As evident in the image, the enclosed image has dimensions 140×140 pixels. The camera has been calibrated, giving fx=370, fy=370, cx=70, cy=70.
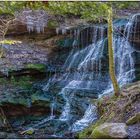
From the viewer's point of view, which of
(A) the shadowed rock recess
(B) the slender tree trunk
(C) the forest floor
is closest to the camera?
(C) the forest floor

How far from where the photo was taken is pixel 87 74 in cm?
1523

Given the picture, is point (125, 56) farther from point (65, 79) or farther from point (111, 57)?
point (111, 57)

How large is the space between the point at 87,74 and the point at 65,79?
36.6 inches

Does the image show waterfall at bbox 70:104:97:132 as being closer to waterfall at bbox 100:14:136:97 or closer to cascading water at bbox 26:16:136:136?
cascading water at bbox 26:16:136:136

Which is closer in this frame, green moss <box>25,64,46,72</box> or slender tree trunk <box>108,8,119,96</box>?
slender tree trunk <box>108,8,119,96</box>

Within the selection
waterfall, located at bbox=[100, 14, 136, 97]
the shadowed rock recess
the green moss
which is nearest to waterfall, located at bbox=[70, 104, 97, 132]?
the shadowed rock recess

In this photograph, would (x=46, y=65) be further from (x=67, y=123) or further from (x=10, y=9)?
(x=10, y=9)

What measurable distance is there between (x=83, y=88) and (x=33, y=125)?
2968mm

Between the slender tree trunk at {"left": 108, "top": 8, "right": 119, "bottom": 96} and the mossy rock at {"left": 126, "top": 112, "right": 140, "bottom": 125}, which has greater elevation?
the slender tree trunk at {"left": 108, "top": 8, "right": 119, "bottom": 96}

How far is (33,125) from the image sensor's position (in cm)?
1195

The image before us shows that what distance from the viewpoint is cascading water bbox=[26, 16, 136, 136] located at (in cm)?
1272

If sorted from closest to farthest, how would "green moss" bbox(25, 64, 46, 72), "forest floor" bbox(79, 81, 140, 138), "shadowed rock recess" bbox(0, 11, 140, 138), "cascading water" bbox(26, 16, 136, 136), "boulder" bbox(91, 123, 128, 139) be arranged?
1. "boulder" bbox(91, 123, 128, 139)
2. "forest floor" bbox(79, 81, 140, 138)
3. "shadowed rock recess" bbox(0, 11, 140, 138)
4. "cascading water" bbox(26, 16, 136, 136)
5. "green moss" bbox(25, 64, 46, 72)

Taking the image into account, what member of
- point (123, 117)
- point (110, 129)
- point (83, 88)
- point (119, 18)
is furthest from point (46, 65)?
point (110, 129)

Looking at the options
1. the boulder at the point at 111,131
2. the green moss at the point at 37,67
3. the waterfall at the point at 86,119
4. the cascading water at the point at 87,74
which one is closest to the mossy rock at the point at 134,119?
the boulder at the point at 111,131
